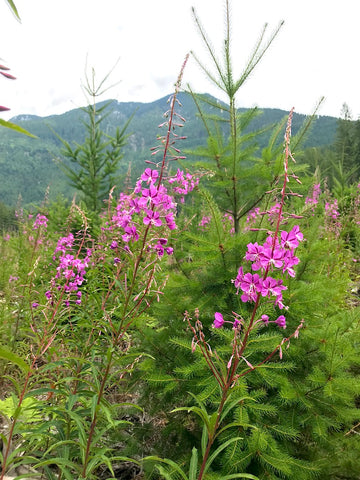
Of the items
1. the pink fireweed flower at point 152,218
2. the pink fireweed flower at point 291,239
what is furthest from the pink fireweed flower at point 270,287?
the pink fireweed flower at point 152,218

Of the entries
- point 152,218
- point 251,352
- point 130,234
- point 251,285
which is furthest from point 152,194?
point 251,352

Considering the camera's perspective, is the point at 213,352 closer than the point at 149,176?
No

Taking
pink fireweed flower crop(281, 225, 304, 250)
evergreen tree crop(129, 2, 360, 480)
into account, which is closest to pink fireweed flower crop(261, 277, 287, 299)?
pink fireweed flower crop(281, 225, 304, 250)

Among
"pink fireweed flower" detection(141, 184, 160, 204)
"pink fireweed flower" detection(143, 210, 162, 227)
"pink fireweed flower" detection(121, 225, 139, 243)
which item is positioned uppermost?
"pink fireweed flower" detection(141, 184, 160, 204)

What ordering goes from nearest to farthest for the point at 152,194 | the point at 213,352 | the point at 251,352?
the point at 152,194 → the point at 251,352 → the point at 213,352

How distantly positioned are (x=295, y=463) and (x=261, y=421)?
0.82 feet

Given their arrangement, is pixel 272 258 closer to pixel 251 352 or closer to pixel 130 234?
pixel 251 352

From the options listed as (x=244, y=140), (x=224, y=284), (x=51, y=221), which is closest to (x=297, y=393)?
(x=224, y=284)

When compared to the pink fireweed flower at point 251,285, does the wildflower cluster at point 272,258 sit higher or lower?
higher

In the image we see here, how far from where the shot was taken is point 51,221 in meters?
6.87

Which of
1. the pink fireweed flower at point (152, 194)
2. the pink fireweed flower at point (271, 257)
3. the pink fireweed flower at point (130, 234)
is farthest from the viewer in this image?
the pink fireweed flower at point (130, 234)

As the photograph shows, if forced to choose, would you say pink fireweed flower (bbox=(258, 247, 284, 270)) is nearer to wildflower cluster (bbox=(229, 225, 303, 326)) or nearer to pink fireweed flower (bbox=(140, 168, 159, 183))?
wildflower cluster (bbox=(229, 225, 303, 326))

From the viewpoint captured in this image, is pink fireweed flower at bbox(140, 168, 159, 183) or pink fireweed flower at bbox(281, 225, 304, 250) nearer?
pink fireweed flower at bbox(281, 225, 304, 250)

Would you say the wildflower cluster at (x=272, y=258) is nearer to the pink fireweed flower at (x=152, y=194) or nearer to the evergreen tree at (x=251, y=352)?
the evergreen tree at (x=251, y=352)
